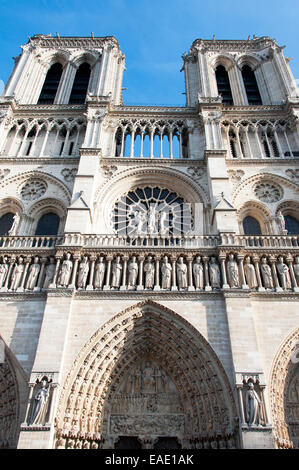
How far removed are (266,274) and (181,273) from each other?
91.1 inches

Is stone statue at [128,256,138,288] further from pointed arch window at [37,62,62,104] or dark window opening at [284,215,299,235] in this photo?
pointed arch window at [37,62,62,104]

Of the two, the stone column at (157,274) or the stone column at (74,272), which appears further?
the stone column at (157,274)

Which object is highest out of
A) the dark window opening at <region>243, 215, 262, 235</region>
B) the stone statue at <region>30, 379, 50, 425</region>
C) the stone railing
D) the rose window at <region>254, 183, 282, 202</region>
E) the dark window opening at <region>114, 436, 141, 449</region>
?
the rose window at <region>254, 183, 282, 202</region>

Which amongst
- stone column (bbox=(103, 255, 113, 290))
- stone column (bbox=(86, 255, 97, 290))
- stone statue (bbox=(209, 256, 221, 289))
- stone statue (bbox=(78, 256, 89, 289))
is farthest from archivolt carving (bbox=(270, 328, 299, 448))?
stone statue (bbox=(78, 256, 89, 289))

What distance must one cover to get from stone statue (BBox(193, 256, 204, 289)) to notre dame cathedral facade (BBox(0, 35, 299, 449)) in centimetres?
4

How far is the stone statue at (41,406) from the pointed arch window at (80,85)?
45.9ft

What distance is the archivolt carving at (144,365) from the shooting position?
8484mm

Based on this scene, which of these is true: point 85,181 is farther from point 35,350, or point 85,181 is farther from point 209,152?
point 35,350

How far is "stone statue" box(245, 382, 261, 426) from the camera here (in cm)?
789

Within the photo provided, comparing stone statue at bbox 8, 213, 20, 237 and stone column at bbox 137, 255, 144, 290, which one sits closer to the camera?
stone column at bbox 137, 255, 144, 290

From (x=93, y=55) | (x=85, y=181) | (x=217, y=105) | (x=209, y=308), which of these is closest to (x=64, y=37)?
(x=93, y=55)

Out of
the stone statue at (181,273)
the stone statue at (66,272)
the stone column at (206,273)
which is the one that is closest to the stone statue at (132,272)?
the stone statue at (181,273)

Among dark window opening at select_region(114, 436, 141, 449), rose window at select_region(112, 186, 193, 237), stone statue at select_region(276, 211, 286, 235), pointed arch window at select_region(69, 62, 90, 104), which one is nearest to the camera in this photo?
dark window opening at select_region(114, 436, 141, 449)

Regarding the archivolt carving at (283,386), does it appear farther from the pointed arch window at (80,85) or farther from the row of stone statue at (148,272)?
the pointed arch window at (80,85)
